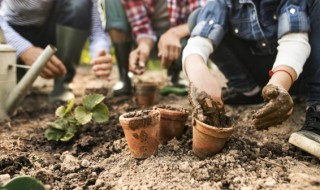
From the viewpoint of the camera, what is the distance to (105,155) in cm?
165

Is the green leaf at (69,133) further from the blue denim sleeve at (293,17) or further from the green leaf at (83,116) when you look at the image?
the blue denim sleeve at (293,17)

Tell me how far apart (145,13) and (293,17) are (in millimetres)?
1351

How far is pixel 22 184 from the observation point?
1.15m

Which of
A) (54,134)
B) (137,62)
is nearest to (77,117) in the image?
(54,134)

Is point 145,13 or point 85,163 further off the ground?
point 145,13

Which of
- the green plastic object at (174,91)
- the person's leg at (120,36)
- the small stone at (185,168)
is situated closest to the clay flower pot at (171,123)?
the small stone at (185,168)

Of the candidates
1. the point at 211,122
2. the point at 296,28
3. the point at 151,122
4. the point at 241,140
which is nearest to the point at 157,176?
the point at 151,122

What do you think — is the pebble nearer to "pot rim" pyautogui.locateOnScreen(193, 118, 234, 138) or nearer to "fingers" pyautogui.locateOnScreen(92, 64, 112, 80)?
"pot rim" pyautogui.locateOnScreen(193, 118, 234, 138)

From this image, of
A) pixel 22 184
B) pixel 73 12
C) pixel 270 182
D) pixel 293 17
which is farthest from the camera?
pixel 73 12

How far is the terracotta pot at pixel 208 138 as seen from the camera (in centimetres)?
142

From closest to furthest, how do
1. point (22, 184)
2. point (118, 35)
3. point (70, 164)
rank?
point (22, 184) → point (70, 164) → point (118, 35)

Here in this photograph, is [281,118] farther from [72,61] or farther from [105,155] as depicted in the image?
[72,61]

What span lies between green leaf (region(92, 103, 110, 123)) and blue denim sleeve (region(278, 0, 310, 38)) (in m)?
0.95

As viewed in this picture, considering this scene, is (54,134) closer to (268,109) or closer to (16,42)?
(16,42)
